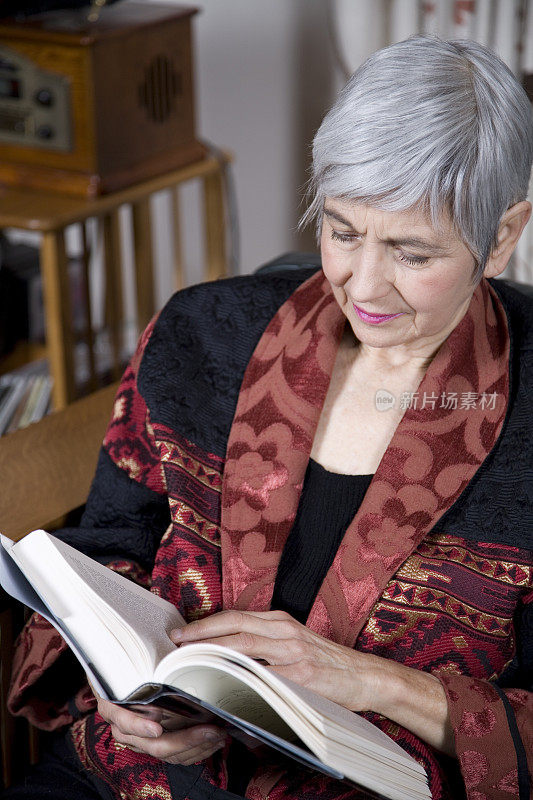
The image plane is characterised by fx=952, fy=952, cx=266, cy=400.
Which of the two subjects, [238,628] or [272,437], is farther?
[272,437]

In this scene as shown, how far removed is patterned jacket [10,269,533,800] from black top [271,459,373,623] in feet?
0.09

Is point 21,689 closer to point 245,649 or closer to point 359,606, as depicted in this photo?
point 245,649

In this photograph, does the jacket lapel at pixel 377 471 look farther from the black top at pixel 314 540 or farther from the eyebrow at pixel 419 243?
the eyebrow at pixel 419 243

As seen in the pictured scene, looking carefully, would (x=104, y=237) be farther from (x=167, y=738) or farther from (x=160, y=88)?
(x=167, y=738)

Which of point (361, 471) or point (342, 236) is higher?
point (342, 236)

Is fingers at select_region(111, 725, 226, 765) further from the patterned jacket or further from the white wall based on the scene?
the white wall

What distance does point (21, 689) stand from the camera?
46.1 inches

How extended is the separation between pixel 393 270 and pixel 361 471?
269mm

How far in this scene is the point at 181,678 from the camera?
87cm

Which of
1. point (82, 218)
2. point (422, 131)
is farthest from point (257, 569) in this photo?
point (82, 218)

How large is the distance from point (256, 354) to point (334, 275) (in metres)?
0.20

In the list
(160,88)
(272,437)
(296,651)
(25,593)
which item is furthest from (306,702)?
(160,88)

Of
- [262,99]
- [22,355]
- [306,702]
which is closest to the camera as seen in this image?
[306,702]

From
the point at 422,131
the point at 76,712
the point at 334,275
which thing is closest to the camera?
the point at 422,131
